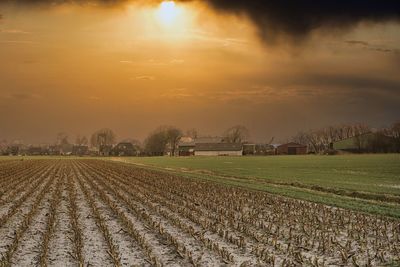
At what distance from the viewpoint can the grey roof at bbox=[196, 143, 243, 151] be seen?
163375 millimetres

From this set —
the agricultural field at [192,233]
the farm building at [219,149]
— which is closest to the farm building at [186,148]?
the farm building at [219,149]

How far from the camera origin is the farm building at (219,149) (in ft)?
530

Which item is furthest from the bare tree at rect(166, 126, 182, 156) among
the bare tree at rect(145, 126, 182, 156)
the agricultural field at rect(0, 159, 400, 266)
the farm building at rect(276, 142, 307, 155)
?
the agricultural field at rect(0, 159, 400, 266)

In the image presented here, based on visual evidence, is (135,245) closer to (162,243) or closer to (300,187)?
(162,243)

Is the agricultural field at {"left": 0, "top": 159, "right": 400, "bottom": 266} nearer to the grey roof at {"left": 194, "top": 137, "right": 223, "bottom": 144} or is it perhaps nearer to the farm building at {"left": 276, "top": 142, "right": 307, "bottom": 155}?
the grey roof at {"left": 194, "top": 137, "right": 223, "bottom": 144}

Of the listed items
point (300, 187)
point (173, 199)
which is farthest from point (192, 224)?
point (300, 187)

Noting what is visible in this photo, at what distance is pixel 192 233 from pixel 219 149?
152 m

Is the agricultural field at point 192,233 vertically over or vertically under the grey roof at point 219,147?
under

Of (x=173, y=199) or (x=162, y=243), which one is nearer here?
(x=162, y=243)

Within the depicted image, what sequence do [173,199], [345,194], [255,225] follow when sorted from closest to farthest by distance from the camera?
[255,225], [173,199], [345,194]

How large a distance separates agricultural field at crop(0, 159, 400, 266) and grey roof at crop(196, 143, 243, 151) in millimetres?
139297

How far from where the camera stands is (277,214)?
1906 centimetres

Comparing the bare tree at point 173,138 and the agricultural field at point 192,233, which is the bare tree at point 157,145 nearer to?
the bare tree at point 173,138

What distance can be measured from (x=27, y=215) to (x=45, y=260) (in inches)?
323
